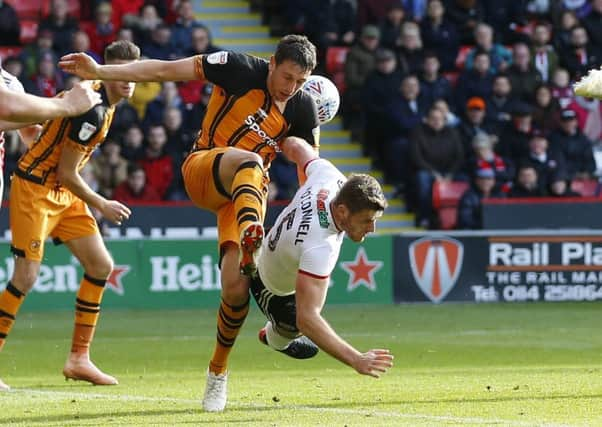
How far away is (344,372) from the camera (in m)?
11.6

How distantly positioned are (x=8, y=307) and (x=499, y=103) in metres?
12.1

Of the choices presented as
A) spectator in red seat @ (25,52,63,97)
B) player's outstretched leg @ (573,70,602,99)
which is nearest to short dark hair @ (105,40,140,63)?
player's outstretched leg @ (573,70,602,99)

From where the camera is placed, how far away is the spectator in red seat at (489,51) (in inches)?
866

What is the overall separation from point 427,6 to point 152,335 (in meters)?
9.54

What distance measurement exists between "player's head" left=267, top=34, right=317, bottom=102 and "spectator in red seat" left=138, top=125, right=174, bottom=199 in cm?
1006

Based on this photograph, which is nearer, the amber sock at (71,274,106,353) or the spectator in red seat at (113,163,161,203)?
the amber sock at (71,274,106,353)

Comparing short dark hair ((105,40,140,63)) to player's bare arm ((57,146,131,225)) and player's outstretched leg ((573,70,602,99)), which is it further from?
player's outstretched leg ((573,70,602,99))

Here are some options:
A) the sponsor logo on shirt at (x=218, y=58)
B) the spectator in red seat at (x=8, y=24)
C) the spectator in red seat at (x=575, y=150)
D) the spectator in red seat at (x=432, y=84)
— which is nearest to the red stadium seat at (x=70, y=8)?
the spectator in red seat at (x=8, y=24)

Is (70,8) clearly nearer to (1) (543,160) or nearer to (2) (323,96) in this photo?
(1) (543,160)

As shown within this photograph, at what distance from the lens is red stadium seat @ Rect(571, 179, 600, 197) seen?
2106cm

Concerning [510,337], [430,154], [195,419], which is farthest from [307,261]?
[430,154]

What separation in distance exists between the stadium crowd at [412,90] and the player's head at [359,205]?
11.1 m

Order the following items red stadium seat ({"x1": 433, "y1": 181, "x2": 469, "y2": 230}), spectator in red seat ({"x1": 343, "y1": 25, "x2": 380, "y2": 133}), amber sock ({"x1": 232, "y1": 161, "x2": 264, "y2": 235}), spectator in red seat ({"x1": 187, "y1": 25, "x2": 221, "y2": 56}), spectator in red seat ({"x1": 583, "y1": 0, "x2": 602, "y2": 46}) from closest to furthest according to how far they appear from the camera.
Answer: amber sock ({"x1": 232, "y1": 161, "x2": 264, "y2": 235}), red stadium seat ({"x1": 433, "y1": 181, "x2": 469, "y2": 230}), spectator in red seat ({"x1": 187, "y1": 25, "x2": 221, "y2": 56}), spectator in red seat ({"x1": 343, "y1": 25, "x2": 380, "y2": 133}), spectator in red seat ({"x1": 583, "y1": 0, "x2": 602, "y2": 46})

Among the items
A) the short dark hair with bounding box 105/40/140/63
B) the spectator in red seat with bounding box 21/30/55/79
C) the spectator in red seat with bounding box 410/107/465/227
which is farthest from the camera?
the spectator in red seat with bounding box 410/107/465/227
